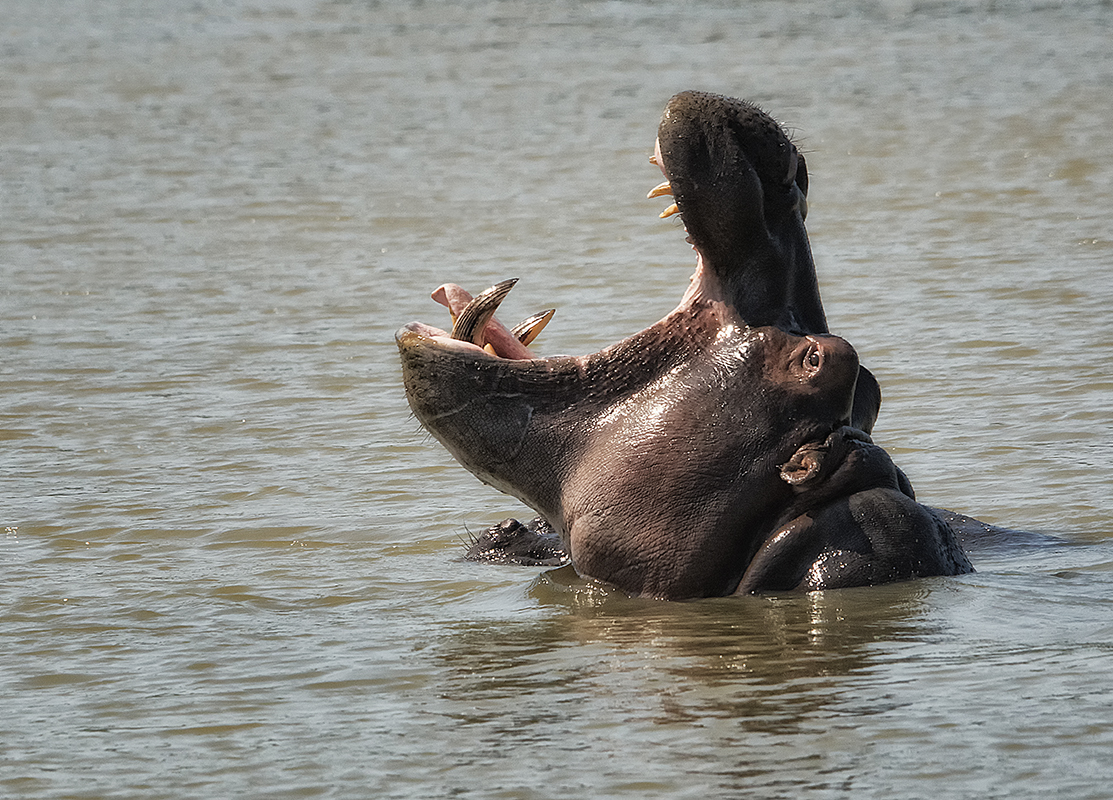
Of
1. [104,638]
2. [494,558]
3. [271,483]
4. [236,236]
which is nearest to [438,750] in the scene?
[104,638]

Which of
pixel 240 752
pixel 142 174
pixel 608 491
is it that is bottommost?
pixel 240 752

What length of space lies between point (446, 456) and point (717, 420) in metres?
3.07

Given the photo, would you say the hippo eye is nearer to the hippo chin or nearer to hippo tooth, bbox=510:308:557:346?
the hippo chin

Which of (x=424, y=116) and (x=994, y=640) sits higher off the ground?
(x=424, y=116)

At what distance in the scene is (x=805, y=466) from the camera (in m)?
4.96

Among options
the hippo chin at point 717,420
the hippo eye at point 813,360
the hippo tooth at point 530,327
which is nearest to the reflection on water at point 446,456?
the hippo chin at point 717,420

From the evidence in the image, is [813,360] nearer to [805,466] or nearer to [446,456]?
[805,466]

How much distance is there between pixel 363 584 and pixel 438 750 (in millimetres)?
1887

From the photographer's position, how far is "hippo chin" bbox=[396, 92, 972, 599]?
5023 mm

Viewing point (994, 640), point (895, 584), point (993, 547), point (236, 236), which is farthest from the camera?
point (236, 236)

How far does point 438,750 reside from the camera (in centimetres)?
404

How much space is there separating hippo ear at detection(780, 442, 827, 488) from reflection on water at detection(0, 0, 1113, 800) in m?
0.34

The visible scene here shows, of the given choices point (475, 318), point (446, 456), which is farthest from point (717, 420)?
point (446, 456)

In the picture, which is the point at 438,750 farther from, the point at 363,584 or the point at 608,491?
the point at 363,584
